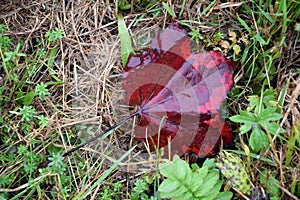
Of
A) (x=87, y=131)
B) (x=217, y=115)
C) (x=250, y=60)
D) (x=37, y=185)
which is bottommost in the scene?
(x=37, y=185)

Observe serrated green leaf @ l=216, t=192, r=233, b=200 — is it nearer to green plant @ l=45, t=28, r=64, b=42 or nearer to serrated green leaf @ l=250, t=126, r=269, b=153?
serrated green leaf @ l=250, t=126, r=269, b=153

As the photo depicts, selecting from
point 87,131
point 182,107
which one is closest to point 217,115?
point 182,107

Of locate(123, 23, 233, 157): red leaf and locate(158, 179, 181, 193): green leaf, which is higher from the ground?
locate(123, 23, 233, 157): red leaf

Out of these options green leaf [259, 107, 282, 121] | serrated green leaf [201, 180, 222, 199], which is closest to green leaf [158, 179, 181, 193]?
serrated green leaf [201, 180, 222, 199]

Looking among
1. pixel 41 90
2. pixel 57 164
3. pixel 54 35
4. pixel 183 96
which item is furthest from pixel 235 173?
pixel 54 35

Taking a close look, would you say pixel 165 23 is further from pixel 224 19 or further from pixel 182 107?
pixel 182 107

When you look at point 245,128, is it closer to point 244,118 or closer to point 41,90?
point 244,118

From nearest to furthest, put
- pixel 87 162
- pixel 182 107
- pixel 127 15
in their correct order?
pixel 182 107 < pixel 87 162 < pixel 127 15
